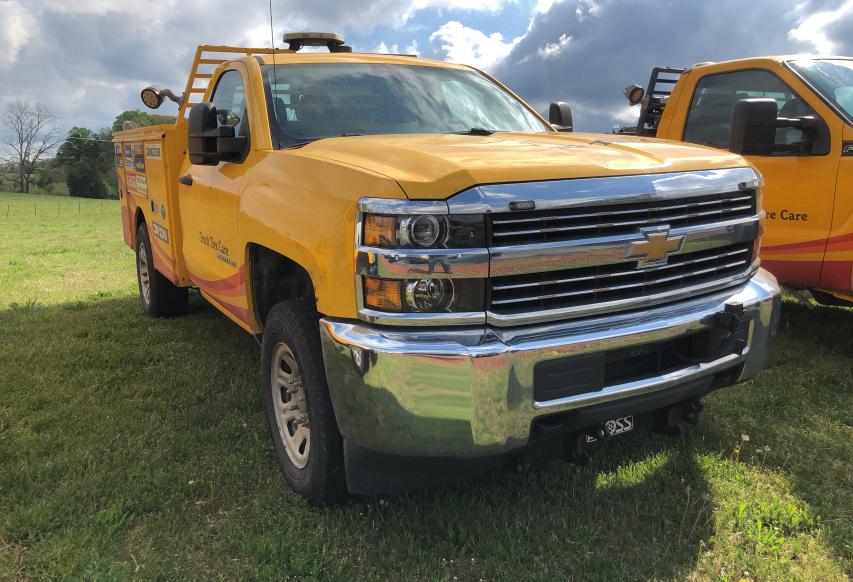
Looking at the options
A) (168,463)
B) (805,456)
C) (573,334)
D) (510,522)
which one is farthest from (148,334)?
(805,456)

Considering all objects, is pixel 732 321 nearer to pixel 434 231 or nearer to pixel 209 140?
pixel 434 231

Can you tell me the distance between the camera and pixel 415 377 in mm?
2287

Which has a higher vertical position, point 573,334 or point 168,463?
point 573,334

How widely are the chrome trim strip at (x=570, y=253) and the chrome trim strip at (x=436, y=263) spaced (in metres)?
0.05

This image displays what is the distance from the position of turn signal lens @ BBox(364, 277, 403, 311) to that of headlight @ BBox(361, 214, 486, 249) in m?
0.13

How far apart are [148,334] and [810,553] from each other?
5080 mm

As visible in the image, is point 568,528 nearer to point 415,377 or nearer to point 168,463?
point 415,377

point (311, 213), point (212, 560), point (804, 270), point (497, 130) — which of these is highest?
point (497, 130)

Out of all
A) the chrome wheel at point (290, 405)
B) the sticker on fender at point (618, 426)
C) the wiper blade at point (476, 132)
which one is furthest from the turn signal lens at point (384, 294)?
the wiper blade at point (476, 132)

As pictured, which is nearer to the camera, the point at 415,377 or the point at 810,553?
the point at 415,377

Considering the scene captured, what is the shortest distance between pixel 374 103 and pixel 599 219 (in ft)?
5.87

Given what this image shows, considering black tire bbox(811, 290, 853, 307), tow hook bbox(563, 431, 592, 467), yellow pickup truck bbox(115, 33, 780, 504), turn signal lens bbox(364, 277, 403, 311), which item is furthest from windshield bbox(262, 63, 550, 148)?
black tire bbox(811, 290, 853, 307)

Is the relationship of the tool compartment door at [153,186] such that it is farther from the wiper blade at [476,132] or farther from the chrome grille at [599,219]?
the chrome grille at [599,219]

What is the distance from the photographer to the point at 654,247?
259 cm
